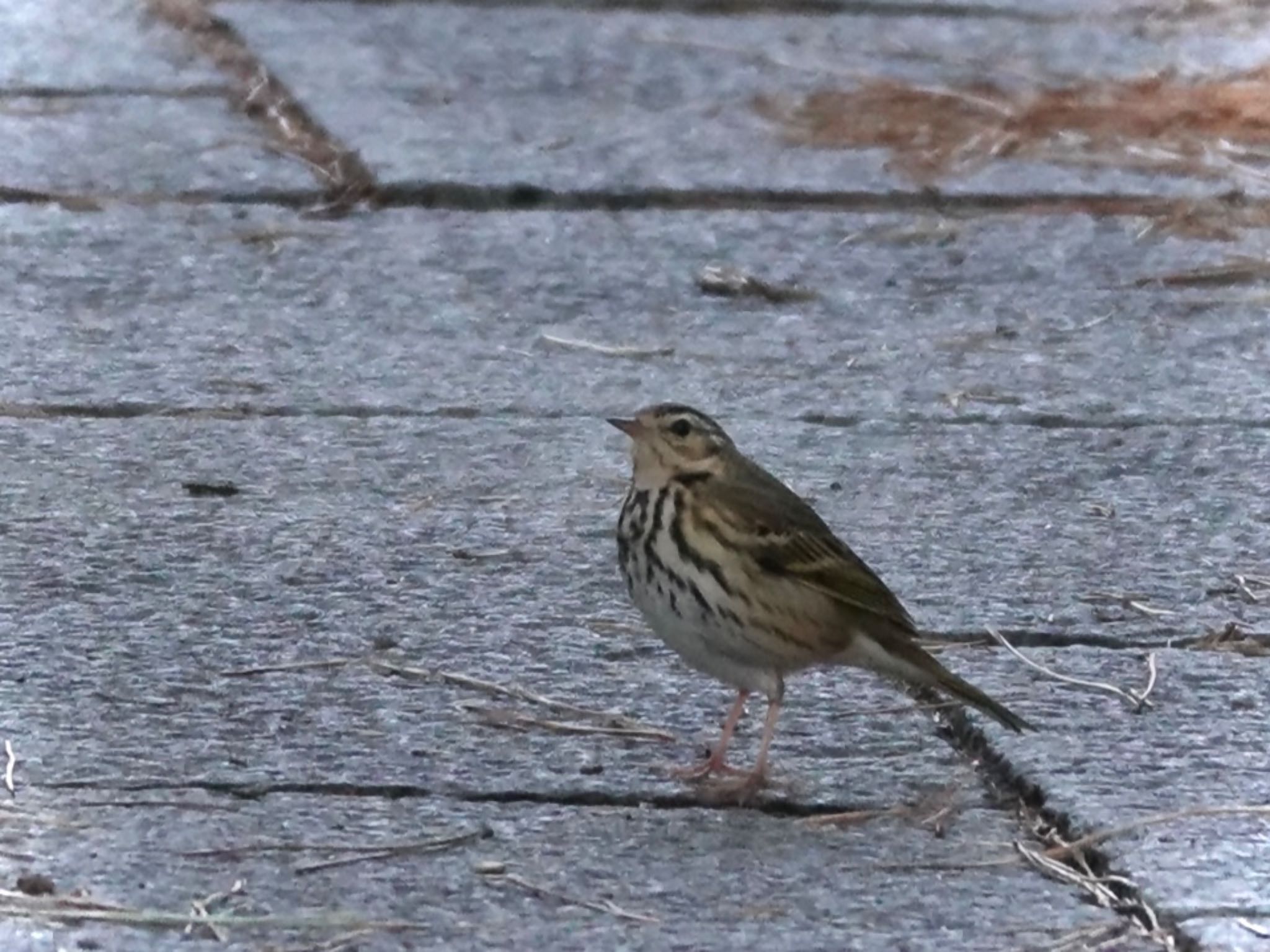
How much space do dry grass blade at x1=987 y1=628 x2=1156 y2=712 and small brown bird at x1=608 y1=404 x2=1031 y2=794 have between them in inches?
8.3

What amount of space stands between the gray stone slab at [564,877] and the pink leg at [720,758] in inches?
4.3

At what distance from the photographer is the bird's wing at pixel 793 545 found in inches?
166

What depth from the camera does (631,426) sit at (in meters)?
4.48

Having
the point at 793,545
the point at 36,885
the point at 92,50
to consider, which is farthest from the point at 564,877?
the point at 92,50

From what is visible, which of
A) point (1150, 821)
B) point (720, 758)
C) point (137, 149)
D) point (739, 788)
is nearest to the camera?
point (1150, 821)

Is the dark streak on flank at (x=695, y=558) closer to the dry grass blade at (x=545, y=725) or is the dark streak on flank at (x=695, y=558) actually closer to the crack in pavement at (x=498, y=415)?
the dry grass blade at (x=545, y=725)

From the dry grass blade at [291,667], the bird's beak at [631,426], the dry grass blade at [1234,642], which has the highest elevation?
the bird's beak at [631,426]

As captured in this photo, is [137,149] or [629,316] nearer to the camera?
[629,316]

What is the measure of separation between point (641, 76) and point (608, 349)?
274 centimetres

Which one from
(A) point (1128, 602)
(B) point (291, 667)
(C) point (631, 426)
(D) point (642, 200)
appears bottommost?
(B) point (291, 667)

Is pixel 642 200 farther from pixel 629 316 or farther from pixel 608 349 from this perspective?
pixel 608 349

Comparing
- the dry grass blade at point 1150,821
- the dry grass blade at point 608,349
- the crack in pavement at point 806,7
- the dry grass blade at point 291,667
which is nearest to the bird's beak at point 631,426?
the dry grass blade at point 291,667

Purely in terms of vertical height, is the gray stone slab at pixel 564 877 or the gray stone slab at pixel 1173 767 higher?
the gray stone slab at pixel 1173 767

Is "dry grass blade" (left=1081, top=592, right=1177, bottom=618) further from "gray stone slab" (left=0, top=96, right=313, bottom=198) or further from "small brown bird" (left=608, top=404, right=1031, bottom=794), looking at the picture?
"gray stone slab" (left=0, top=96, right=313, bottom=198)
